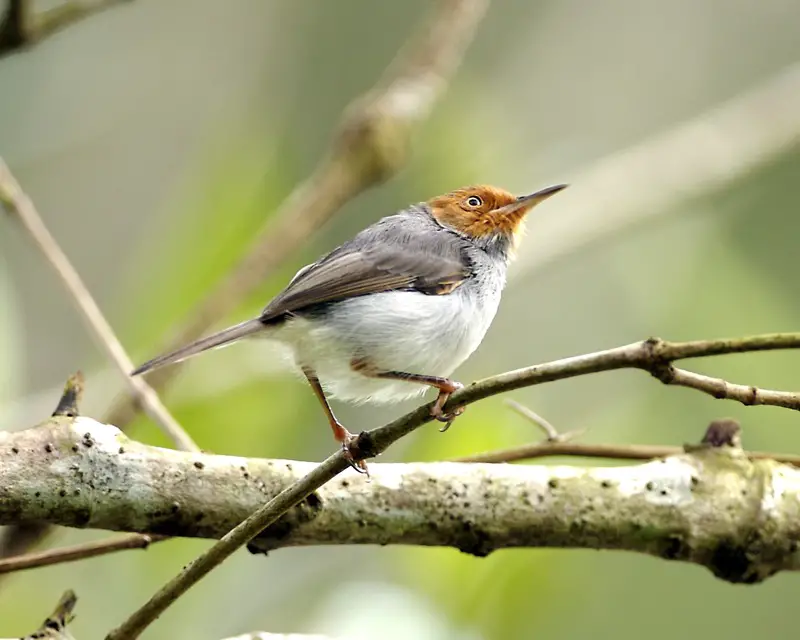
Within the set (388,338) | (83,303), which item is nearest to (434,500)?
(388,338)

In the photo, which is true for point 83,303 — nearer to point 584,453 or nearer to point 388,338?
point 388,338

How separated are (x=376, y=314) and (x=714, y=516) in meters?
→ 1.15

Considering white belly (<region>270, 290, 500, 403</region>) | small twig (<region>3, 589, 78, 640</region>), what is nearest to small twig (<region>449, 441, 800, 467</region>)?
white belly (<region>270, 290, 500, 403</region>)

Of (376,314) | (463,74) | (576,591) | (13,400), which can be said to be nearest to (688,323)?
(576,591)

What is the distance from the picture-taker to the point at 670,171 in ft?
14.1

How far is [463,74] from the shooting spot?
7.48m

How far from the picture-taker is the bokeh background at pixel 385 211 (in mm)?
3171

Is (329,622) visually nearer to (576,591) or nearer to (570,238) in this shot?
(576,591)

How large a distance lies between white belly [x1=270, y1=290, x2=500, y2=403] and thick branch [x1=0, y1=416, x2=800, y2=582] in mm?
587

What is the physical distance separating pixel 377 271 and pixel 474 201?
31.7 inches

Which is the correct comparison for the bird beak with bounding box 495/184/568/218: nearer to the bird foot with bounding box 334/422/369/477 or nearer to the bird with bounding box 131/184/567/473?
the bird with bounding box 131/184/567/473

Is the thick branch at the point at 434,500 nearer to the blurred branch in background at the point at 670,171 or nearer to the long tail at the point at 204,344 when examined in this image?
the long tail at the point at 204,344

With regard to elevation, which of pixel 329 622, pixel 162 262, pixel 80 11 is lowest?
pixel 329 622

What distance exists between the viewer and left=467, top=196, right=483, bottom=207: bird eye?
3.88 meters
